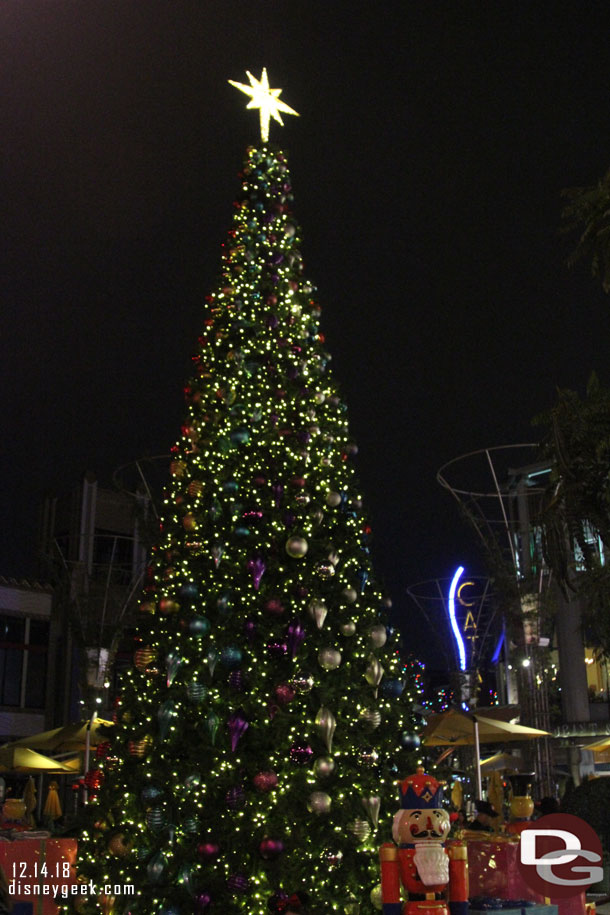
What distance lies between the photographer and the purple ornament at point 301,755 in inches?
299

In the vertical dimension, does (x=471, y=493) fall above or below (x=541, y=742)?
above

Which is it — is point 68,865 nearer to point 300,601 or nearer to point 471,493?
point 300,601

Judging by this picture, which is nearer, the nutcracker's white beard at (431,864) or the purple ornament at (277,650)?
the nutcracker's white beard at (431,864)

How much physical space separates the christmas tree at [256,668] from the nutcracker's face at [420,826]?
1207mm

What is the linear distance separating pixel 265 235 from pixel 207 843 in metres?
5.92

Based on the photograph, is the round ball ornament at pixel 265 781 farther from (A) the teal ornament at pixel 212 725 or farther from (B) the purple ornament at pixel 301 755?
(A) the teal ornament at pixel 212 725

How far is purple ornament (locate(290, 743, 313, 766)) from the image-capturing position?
758 centimetres

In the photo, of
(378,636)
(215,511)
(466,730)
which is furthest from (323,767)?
(466,730)

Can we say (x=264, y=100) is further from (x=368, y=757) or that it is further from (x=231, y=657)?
(x=368, y=757)

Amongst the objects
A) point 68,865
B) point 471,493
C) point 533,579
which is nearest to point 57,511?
point 471,493

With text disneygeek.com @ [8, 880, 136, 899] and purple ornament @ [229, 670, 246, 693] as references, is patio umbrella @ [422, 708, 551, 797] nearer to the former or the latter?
text disneygeek.com @ [8, 880, 136, 899]

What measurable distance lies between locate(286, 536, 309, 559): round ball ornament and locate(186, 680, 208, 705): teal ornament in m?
1.38

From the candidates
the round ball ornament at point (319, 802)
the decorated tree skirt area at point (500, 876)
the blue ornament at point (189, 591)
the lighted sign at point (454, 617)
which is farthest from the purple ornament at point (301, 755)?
the lighted sign at point (454, 617)

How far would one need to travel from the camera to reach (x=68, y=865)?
893cm
